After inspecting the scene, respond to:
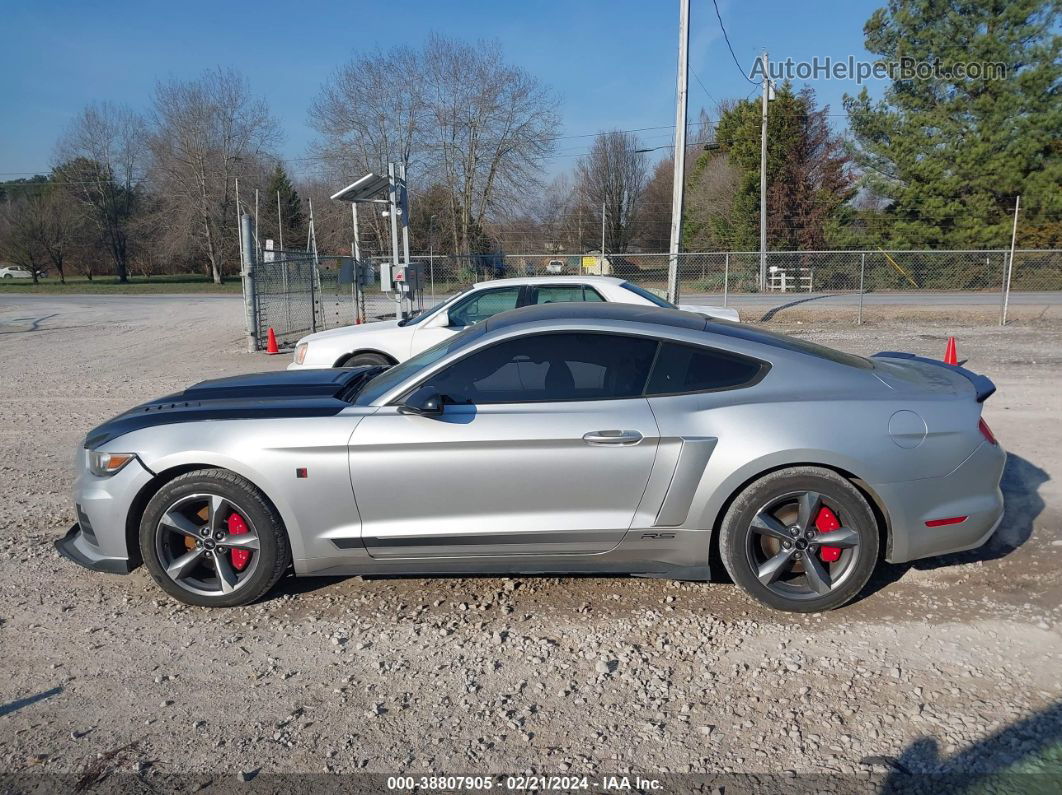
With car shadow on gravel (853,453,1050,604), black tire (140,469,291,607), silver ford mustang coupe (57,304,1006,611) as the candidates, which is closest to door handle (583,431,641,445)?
silver ford mustang coupe (57,304,1006,611)

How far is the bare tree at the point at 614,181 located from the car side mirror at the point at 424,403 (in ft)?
183

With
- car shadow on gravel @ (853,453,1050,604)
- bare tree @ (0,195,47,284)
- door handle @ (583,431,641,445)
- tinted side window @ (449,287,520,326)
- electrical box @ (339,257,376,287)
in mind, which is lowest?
car shadow on gravel @ (853,453,1050,604)

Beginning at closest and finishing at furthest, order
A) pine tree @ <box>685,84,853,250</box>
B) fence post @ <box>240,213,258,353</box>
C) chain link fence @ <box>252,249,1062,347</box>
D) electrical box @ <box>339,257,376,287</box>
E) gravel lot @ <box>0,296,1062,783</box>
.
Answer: gravel lot @ <box>0,296,1062,783</box>
fence post @ <box>240,213,258,353</box>
chain link fence @ <box>252,249,1062,347</box>
electrical box @ <box>339,257,376,287</box>
pine tree @ <box>685,84,853,250</box>

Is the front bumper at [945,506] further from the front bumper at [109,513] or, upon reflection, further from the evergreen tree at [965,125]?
the evergreen tree at [965,125]

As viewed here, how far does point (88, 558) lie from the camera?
167 inches

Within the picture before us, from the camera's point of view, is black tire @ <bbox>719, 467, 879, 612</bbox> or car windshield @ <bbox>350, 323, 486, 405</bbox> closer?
black tire @ <bbox>719, 467, 879, 612</bbox>

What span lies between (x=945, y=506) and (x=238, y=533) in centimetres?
362

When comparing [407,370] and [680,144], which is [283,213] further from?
[407,370]

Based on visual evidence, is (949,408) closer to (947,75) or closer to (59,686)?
(59,686)

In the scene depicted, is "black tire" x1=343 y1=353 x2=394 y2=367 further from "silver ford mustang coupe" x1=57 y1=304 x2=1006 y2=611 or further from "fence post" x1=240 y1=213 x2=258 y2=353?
"fence post" x1=240 y1=213 x2=258 y2=353

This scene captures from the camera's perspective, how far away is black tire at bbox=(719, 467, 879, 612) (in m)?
3.94

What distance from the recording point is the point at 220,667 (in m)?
3.63

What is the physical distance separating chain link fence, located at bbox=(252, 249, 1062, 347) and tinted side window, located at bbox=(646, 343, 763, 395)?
1320 cm

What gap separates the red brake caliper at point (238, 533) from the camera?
4113 millimetres
